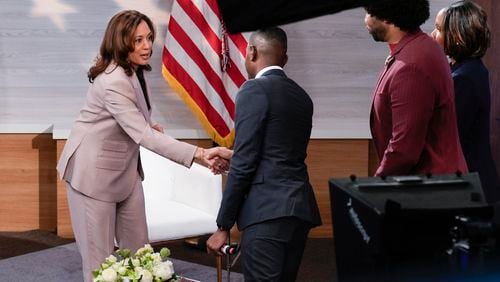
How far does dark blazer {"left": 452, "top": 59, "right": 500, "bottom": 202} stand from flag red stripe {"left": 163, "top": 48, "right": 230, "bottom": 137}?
262cm

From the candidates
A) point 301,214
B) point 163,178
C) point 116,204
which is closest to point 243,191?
point 301,214

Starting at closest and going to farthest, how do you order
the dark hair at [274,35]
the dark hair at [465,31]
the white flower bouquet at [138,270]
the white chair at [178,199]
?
the white flower bouquet at [138,270]
the dark hair at [274,35]
the dark hair at [465,31]
the white chair at [178,199]

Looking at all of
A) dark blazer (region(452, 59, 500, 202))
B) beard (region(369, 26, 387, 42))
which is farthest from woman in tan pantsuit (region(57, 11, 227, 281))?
beard (region(369, 26, 387, 42))

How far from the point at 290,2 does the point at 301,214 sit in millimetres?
1702

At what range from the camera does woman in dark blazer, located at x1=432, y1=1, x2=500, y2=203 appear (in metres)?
3.93

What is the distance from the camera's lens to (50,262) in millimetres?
5820

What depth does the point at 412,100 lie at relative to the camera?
3070mm

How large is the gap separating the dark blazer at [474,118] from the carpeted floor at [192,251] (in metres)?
1.78

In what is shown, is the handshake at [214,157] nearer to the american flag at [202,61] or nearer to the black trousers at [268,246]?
the black trousers at [268,246]

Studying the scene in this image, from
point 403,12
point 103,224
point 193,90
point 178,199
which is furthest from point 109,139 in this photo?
point 193,90

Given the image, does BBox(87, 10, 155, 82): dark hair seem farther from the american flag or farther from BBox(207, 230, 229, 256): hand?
the american flag

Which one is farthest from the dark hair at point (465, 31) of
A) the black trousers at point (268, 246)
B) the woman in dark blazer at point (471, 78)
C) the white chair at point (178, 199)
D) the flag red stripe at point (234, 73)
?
the flag red stripe at point (234, 73)

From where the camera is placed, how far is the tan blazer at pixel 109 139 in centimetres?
417

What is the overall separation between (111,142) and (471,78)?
1.73 meters
